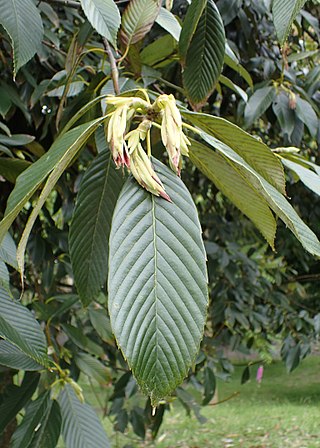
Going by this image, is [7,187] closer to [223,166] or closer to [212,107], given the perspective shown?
[212,107]

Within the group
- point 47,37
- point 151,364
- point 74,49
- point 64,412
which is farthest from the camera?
point 47,37

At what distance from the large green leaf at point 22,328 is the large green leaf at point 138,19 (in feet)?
1.41

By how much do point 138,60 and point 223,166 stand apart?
546 millimetres

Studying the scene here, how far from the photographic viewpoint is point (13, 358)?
112cm

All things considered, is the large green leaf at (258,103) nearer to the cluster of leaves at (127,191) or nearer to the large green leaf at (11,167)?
the cluster of leaves at (127,191)

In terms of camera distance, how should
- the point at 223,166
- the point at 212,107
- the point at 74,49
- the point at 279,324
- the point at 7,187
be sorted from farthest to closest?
the point at 279,324
the point at 212,107
the point at 7,187
the point at 74,49
the point at 223,166

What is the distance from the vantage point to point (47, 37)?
1684 millimetres

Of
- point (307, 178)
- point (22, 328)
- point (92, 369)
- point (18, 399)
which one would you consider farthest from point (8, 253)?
point (92, 369)

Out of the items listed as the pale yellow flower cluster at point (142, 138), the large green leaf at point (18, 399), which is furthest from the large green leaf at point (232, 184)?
the large green leaf at point (18, 399)

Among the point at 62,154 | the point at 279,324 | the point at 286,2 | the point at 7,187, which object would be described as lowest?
the point at 279,324

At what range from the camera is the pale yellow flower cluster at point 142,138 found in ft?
1.87

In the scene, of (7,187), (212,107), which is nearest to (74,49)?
(7,187)

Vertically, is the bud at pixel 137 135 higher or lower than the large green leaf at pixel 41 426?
higher

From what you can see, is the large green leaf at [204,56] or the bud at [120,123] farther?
the large green leaf at [204,56]
